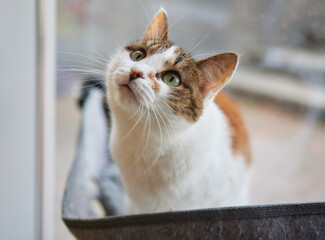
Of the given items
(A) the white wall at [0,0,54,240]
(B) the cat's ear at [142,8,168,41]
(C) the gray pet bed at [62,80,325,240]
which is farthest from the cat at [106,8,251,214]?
(A) the white wall at [0,0,54,240]

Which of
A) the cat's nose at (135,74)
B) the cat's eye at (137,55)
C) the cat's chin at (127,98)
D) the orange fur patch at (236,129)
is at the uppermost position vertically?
the cat's eye at (137,55)

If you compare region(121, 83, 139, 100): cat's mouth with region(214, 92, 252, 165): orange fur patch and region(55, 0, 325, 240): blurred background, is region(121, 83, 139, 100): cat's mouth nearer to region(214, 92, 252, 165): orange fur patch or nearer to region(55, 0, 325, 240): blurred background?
region(55, 0, 325, 240): blurred background

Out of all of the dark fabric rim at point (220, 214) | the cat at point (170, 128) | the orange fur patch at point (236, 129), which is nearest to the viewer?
the dark fabric rim at point (220, 214)

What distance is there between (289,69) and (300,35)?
0.77 feet

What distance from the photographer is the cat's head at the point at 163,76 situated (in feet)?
1.86

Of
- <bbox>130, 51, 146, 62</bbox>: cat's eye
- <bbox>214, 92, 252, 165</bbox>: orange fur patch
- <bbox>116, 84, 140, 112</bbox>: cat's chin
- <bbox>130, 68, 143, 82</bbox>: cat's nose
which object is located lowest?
<bbox>214, 92, 252, 165</bbox>: orange fur patch

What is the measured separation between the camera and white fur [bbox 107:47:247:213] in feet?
2.01

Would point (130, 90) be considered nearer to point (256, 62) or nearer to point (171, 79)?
point (171, 79)

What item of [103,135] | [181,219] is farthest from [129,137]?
[103,135]

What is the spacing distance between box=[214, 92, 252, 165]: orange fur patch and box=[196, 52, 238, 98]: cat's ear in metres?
0.12

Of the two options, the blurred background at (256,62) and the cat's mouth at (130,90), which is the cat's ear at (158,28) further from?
the cat's mouth at (130,90)

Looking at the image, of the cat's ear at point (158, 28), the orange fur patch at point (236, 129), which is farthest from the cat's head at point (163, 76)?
the orange fur patch at point (236, 129)

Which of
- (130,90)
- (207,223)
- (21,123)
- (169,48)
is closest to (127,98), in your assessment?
(130,90)

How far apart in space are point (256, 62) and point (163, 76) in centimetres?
51
